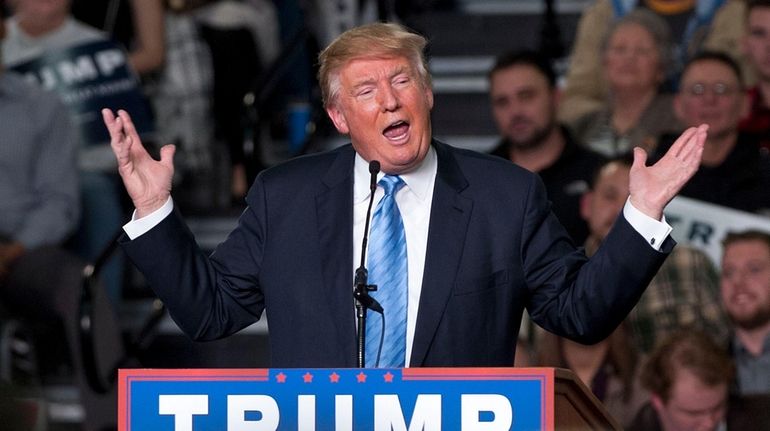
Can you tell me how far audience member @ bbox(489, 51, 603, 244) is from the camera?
20.0 feet

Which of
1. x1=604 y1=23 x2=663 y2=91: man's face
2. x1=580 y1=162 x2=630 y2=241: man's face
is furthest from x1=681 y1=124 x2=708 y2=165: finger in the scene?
x1=604 y1=23 x2=663 y2=91: man's face

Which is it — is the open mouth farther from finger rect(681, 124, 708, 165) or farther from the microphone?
finger rect(681, 124, 708, 165)

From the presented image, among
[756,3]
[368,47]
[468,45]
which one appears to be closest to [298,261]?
[368,47]

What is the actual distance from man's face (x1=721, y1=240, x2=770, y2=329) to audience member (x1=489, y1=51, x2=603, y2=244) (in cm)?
63

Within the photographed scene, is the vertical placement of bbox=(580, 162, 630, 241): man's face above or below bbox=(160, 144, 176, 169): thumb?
below

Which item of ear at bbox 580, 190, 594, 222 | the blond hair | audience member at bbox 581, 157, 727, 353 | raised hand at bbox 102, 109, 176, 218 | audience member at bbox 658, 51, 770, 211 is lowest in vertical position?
audience member at bbox 581, 157, 727, 353

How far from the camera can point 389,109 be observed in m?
3.08

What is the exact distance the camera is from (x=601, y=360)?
5656 millimetres

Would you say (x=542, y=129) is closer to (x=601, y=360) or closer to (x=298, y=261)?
(x=601, y=360)

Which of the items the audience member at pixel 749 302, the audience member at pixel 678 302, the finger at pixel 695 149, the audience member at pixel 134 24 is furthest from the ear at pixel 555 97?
the finger at pixel 695 149

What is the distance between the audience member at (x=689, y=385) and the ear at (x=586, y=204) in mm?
729

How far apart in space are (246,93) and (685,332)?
9.88ft

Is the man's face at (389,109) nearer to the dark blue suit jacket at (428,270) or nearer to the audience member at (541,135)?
the dark blue suit jacket at (428,270)

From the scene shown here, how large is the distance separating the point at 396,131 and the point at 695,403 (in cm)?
250
